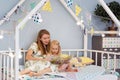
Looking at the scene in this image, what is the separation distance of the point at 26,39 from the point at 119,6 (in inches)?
55.3

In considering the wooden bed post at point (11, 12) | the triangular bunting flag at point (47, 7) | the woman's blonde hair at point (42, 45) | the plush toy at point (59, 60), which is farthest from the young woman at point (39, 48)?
the wooden bed post at point (11, 12)

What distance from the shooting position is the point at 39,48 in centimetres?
355

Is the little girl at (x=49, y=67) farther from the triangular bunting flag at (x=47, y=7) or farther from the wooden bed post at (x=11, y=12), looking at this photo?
the wooden bed post at (x=11, y=12)

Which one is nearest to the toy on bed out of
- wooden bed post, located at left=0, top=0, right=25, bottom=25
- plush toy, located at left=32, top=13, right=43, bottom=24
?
plush toy, located at left=32, top=13, right=43, bottom=24

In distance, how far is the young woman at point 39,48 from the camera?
11.3 ft

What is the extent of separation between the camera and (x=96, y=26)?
425 centimetres

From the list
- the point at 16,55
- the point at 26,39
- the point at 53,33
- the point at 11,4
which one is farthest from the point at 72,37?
the point at 16,55

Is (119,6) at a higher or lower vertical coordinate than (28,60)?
higher

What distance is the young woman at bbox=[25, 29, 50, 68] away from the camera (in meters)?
3.45

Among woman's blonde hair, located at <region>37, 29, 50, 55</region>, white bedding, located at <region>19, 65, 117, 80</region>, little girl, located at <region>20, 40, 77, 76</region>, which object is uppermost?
woman's blonde hair, located at <region>37, 29, 50, 55</region>

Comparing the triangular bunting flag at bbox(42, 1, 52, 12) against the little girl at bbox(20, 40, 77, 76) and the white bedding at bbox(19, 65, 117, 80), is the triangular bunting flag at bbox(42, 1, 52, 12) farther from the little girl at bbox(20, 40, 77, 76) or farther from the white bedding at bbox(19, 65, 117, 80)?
the white bedding at bbox(19, 65, 117, 80)

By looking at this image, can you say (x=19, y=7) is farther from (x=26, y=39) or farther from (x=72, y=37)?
(x=72, y=37)

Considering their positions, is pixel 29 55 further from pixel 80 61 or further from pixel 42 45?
pixel 80 61

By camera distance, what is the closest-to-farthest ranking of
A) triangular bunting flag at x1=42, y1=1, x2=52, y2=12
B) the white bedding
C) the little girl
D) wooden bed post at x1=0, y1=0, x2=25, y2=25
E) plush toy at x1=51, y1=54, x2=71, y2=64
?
the white bedding < the little girl < plush toy at x1=51, y1=54, x2=71, y2=64 < wooden bed post at x1=0, y1=0, x2=25, y2=25 < triangular bunting flag at x1=42, y1=1, x2=52, y2=12
